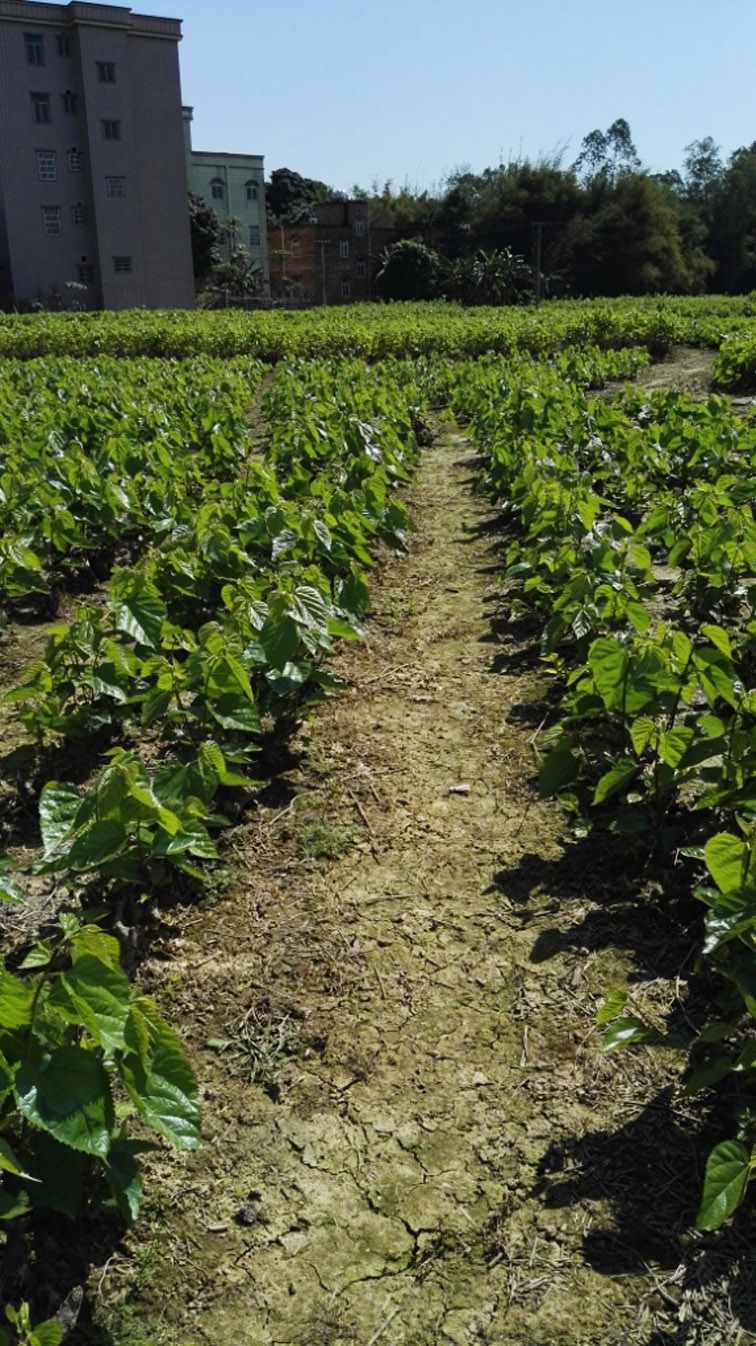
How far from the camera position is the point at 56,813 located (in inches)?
97.8

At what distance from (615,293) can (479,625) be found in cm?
5088

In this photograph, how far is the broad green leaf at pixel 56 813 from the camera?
7.98ft

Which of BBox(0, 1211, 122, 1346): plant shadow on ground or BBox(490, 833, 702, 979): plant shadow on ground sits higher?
BBox(490, 833, 702, 979): plant shadow on ground

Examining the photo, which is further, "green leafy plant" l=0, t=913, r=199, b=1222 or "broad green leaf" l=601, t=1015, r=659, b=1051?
"broad green leaf" l=601, t=1015, r=659, b=1051

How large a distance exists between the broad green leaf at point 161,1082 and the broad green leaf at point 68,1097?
6 centimetres

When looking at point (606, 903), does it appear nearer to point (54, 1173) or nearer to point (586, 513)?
point (54, 1173)

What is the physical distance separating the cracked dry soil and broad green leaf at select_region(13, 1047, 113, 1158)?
0.49 metres

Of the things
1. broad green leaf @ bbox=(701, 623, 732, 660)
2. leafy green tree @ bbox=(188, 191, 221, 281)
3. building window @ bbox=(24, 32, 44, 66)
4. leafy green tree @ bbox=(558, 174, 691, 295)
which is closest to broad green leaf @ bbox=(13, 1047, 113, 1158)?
broad green leaf @ bbox=(701, 623, 732, 660)

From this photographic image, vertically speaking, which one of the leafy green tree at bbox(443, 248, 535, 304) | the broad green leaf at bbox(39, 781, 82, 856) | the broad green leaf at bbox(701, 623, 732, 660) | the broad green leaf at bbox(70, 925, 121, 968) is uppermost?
the leafy green tree at bbox(443, 248, 535, 304)

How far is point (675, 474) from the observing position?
6910mm

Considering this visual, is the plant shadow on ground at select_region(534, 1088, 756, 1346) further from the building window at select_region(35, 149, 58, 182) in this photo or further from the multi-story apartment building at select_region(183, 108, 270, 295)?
the multi-story apartment building at select_region(183, 108, 270, 295)

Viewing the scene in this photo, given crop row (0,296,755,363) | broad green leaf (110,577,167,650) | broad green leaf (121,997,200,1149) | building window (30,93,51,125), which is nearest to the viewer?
broad green leaf (121,997,200,1149)

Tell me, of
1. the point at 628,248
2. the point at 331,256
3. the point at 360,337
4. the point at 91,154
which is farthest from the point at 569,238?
the point at 360,337

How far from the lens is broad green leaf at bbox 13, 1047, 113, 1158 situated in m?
1.62
